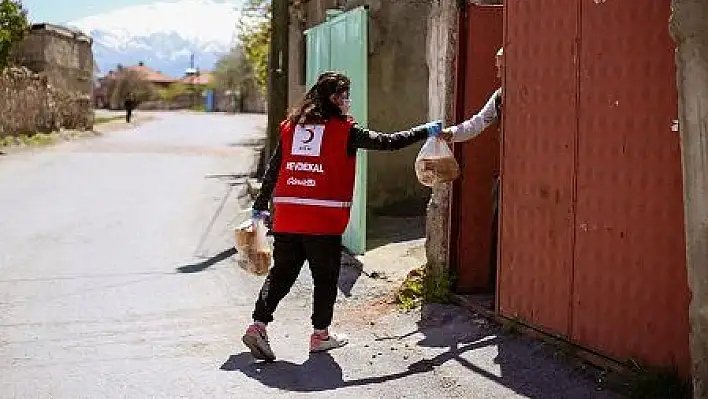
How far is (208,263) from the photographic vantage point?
9.87 metres

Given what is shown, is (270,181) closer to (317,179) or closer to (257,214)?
(257,214)

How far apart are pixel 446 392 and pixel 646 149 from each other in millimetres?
1719

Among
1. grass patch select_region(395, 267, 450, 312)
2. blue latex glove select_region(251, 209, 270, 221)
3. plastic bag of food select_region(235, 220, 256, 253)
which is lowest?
grass patch select_region(395, 267, 450, 312)

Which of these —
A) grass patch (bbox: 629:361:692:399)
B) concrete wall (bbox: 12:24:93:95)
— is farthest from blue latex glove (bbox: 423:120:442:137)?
concrete wall (bbox: 12:24:93:95)

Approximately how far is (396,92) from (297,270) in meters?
5.47

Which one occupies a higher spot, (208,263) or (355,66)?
(355,66)

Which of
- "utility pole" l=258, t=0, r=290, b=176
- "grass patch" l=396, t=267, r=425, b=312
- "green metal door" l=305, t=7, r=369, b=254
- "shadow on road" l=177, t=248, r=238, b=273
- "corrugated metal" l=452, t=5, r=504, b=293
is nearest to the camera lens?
"corrugated metal" l=452, t=5, r=504, b=293

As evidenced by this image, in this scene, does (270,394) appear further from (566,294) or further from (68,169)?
(68,169)

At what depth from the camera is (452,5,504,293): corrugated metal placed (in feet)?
23.5

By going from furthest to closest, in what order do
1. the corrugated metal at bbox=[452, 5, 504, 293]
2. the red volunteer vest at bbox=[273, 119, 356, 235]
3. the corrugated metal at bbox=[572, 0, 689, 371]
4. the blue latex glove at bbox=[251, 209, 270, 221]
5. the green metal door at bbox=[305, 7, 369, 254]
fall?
the green metal door at bbox=[305, 7, 369, 254]
the corrugated metal at bbox=[452, 5, 504, 293]
the blue latex glove at bbox=[251, 209, 270, 221]
the red volunteer vest at bbox=[273, 119, 356, 235]
the corrugated metal at bbox=[572, 0, 689, 371]

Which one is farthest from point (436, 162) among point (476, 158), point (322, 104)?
point (476, 158)

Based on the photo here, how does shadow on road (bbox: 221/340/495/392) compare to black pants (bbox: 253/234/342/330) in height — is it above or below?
below

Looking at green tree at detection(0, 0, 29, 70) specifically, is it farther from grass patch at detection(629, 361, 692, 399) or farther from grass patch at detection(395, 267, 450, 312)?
grass patch at detection(629, 361, 692, 399)

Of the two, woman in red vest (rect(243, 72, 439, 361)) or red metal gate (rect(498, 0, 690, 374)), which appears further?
woman in red vest (rect(243, 72, 439, 361))
